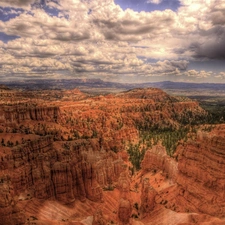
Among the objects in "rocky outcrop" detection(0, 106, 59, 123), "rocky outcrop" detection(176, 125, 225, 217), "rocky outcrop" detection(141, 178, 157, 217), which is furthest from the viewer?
"rocky outcrop" detection(0, 106, 59, 123)

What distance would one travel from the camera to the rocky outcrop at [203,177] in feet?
104

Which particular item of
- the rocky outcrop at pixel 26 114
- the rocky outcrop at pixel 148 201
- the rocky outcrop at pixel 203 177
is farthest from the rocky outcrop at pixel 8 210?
the rocky outcrop at pixel 26 114

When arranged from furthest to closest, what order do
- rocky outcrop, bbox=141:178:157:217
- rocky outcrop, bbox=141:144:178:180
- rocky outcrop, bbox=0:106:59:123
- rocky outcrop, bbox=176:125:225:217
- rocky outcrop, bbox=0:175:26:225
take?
rocky outcrop, bbox=0:106:59:123
rocky outcrop, bbox=141:144:178:180
rocky outcrop, bbox=141:178:157:217
rocky outcrop, bbox=176:125:225:217
rocky outcrop, bbox=0:175:26:225

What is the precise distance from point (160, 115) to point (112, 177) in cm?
7250

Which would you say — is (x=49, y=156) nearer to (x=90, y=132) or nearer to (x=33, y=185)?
(x=33, y=185)

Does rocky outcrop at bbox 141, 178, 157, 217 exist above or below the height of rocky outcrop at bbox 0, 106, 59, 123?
below

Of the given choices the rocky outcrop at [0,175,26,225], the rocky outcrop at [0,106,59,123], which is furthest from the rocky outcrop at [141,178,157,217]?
the rocky outcrop at [0,106,59,123]

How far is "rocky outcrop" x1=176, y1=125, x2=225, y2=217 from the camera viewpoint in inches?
1247

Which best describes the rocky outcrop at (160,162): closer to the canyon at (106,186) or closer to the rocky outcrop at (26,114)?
the canyon at (106,186)

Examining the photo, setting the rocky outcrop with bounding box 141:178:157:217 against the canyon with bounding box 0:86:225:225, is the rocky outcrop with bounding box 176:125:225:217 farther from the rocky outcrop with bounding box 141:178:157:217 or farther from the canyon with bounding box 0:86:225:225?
the rocky outcrop with bounding box 141:178:157:217

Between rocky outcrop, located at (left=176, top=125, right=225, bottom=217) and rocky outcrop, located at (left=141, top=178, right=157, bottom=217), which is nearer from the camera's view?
rocky outcrop, located at (left=176, top=125, right=225, bottom=217)

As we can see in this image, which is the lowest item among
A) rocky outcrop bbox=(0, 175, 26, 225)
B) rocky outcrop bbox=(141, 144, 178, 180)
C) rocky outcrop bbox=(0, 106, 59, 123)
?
rocky outcrop bbox=(141, 144, 178, 180)

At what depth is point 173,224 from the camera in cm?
3059

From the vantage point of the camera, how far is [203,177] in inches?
1352
